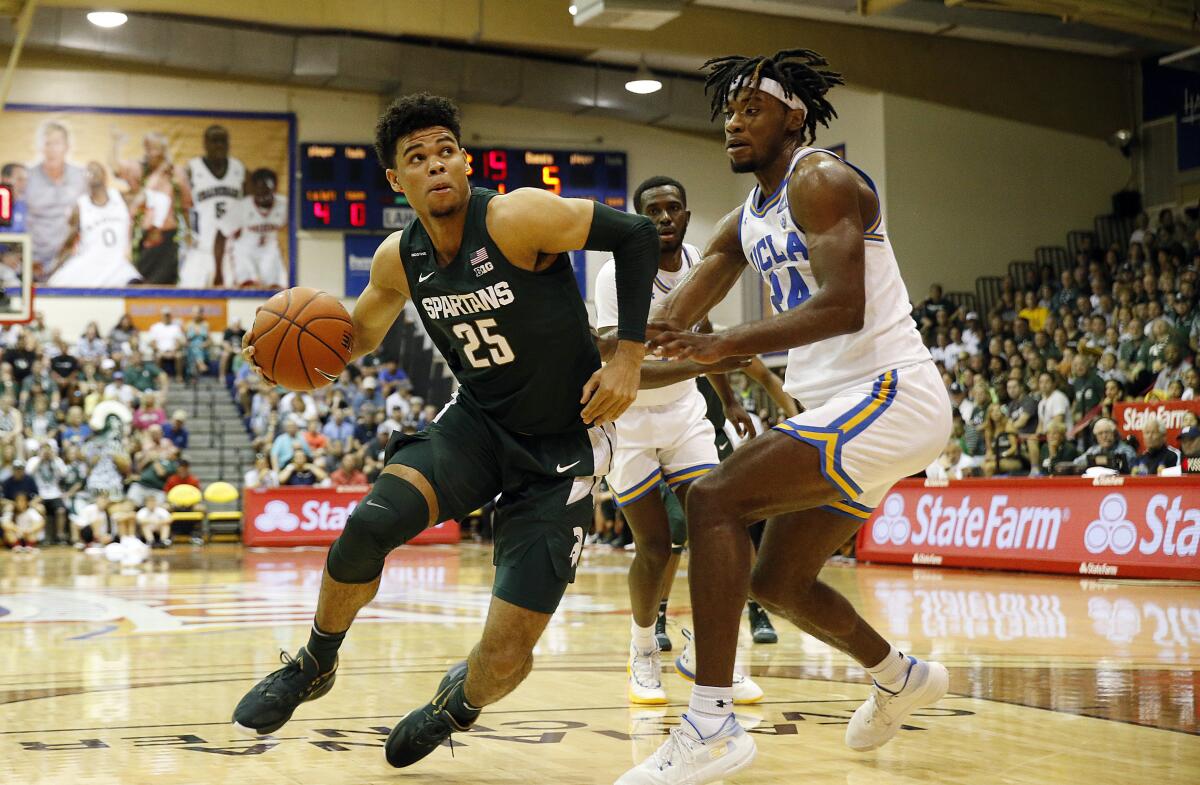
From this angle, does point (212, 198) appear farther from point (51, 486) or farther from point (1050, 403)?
point (1050, 403)

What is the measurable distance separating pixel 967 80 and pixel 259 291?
45.4 feet

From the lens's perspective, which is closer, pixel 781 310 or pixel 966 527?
pixel 781 310

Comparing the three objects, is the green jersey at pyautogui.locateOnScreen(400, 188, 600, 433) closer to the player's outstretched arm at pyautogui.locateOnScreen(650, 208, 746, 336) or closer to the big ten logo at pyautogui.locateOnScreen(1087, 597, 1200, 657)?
the player's outstretched arm at pyautogui.locateOnScreen(650, 208, 746, 336)

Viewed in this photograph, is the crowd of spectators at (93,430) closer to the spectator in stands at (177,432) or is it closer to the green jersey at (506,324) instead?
the spectator in stands at (177,432)

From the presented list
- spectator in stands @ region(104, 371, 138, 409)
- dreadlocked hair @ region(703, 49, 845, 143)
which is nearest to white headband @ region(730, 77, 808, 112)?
dreadlocked hair @ region(703, 49, 845, 143)

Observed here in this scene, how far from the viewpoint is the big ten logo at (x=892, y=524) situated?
14055mm

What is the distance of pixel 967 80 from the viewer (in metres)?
23.3

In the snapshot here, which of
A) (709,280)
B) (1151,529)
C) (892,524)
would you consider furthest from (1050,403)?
(709,280)

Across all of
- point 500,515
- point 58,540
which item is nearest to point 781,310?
point 500,515

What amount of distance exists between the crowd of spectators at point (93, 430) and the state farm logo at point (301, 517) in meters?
1.38

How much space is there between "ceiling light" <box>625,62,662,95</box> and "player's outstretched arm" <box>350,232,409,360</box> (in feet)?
62.3

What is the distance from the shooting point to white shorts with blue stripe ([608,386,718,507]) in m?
5.95

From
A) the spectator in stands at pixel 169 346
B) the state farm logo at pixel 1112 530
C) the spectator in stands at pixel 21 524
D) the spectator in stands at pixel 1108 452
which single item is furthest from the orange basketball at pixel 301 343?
the spectator in stands at pixel 169 346

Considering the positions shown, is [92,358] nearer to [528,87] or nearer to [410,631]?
[528,87]
